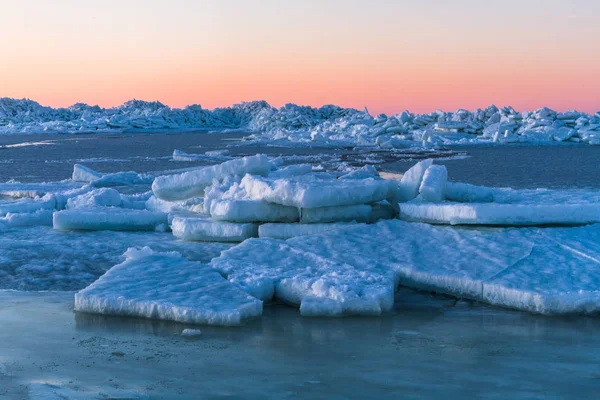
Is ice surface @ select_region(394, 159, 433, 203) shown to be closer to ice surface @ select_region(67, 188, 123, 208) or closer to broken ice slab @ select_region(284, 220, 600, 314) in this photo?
broken ice slab @ select_region(284, 220, 600, 314)

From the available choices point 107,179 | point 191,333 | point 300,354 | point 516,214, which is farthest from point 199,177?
point 107,179

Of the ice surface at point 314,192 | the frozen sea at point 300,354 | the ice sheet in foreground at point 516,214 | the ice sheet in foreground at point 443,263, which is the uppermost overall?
the ice surface at point 314,192

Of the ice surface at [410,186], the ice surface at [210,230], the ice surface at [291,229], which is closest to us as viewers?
the ice surface at [291,229]

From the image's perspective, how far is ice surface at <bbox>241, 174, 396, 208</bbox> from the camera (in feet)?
18.7

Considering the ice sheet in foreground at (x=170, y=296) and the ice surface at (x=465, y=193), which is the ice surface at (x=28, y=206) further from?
the ice surface at (x=465, y=193)

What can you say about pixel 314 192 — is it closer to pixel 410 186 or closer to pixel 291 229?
pixel 291 229

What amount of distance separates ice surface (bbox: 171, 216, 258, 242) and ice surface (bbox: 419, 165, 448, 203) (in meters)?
1.52

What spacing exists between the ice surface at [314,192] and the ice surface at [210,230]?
302mm

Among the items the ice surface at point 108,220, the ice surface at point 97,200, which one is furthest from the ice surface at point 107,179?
the ice surface at point 108,220

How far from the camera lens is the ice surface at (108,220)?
7.16 m

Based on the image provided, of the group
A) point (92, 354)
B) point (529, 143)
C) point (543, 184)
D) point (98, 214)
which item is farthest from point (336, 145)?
point (92, 354)

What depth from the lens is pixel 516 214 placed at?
5.54 meters

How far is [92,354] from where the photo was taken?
142 inches

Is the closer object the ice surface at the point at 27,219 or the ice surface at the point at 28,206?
the ice surface at the point at 27,219
